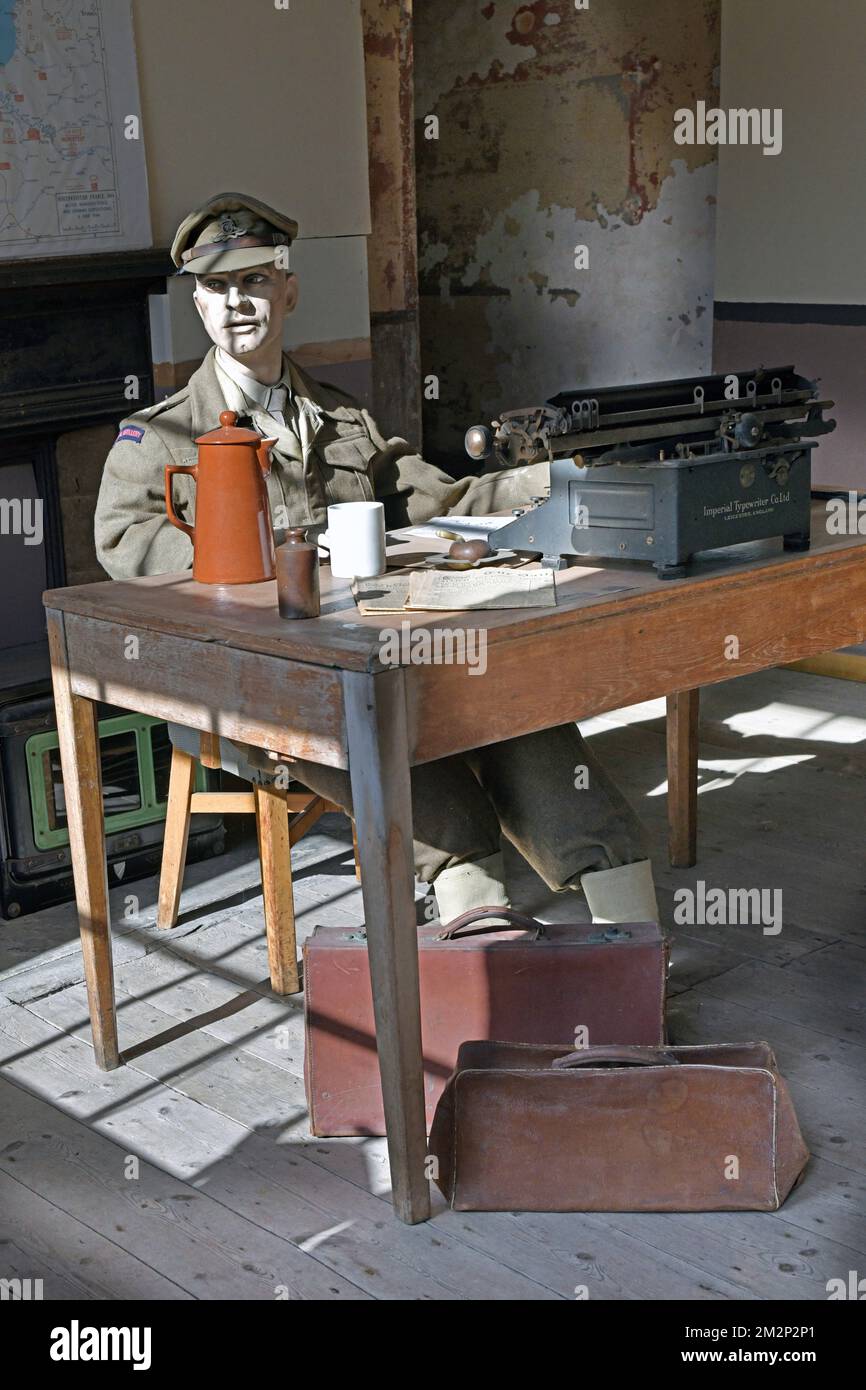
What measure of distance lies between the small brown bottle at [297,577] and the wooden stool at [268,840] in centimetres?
76

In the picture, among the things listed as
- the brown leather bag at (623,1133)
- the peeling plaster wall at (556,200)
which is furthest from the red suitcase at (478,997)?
the peeling plaster wall at (556,200)

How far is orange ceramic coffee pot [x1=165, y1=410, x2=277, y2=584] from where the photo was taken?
245 centimetres

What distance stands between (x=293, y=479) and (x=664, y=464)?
3.50 ft

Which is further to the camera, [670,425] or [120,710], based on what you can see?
[120,710]

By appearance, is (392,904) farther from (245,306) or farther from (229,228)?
(229,228)

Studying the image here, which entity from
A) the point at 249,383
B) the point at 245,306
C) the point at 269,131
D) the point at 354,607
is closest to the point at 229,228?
the point at 245,306

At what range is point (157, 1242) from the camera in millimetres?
2260

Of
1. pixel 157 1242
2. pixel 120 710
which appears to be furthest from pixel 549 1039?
pixel 120 710

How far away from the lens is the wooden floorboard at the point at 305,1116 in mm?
2162

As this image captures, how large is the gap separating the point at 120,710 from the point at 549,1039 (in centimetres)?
155

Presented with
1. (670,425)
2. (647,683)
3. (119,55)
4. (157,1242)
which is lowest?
(157,1242)

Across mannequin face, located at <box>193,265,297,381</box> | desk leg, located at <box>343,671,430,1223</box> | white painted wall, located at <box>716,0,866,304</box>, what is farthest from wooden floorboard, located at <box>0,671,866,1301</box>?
white painted wall, located at <box>716,0,866,304</box>

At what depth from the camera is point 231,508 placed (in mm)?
2459

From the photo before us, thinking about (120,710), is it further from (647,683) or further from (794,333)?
(794,333)
